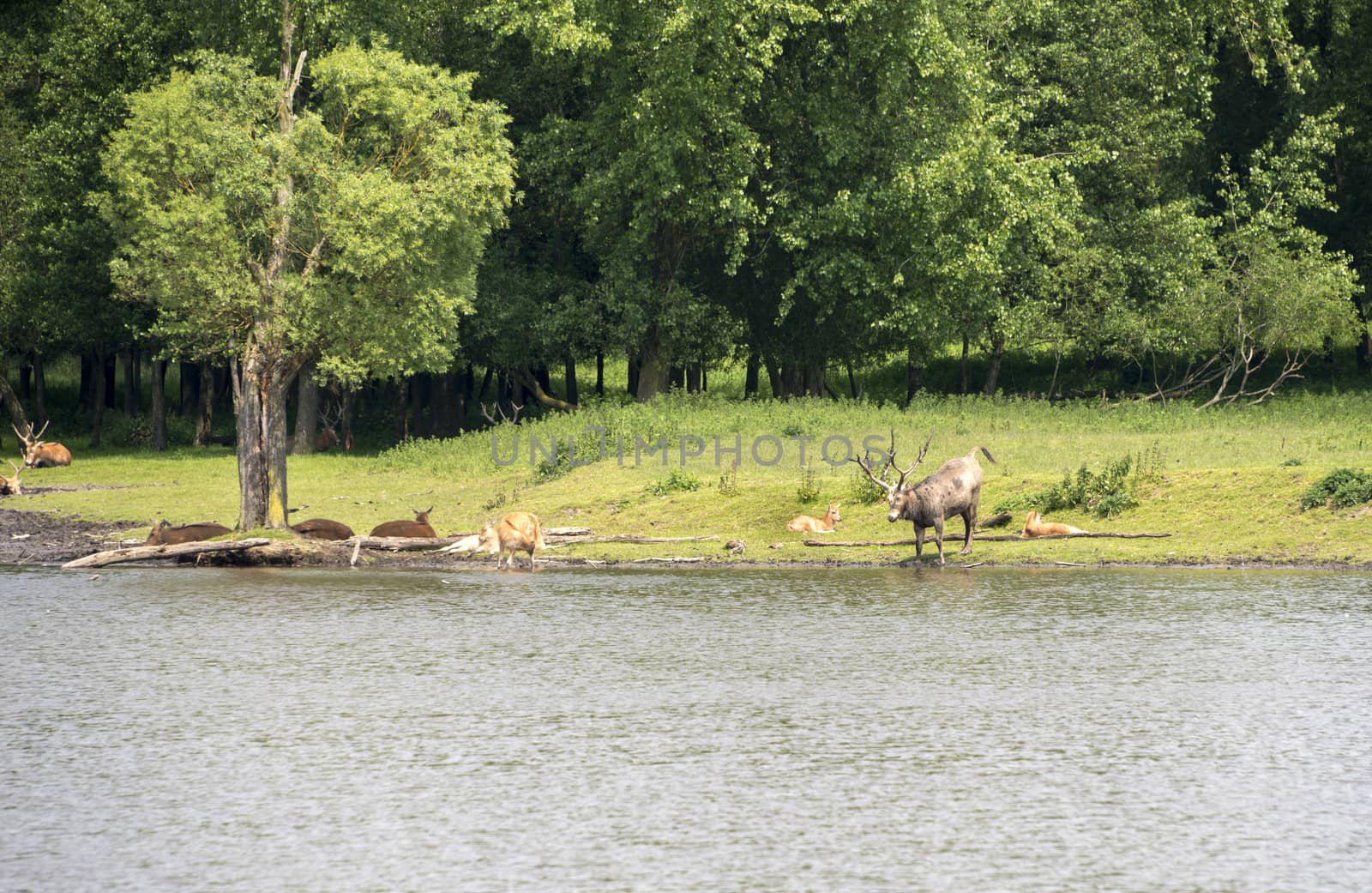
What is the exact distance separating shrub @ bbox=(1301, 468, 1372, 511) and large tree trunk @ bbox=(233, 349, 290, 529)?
1941cm

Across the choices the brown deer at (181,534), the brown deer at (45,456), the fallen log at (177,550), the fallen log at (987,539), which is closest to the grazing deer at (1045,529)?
the fallen log at (987,539)

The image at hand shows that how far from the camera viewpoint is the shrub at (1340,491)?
27781 mm

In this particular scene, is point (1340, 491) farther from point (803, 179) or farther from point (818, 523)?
point (803, 179)

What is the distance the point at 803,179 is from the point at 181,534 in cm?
2904

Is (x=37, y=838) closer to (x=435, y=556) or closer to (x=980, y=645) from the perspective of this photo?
(x=980, y=645)

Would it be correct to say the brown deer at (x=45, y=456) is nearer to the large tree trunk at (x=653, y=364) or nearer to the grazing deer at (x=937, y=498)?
the large tree trunk at (x=653, y=364)

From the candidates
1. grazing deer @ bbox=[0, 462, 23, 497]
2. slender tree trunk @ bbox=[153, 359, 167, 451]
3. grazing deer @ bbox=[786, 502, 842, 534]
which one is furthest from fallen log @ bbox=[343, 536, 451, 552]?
slender tree trunk @ bbox=[153, 359, 167, 451]

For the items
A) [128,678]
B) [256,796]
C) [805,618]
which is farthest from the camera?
[805,618]

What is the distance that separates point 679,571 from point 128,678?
449 inches

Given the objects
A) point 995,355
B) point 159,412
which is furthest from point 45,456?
point 995,355

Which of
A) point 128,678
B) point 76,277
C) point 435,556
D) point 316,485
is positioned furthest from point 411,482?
point 128,678

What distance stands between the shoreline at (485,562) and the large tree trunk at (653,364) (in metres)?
24.4

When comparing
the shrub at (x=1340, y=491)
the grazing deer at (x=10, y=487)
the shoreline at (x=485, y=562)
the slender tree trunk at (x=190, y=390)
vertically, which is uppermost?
the slender tree trunk at (x=190, y=390)

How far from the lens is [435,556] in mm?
29109
